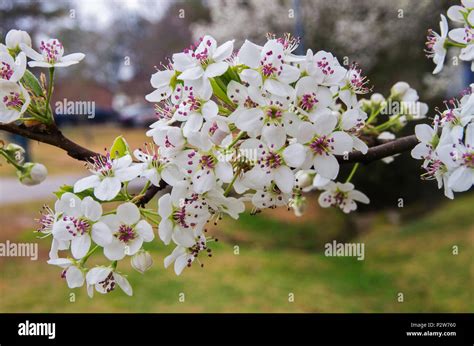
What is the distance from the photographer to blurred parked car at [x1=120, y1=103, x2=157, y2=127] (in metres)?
4.78

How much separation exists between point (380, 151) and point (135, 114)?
4.49 metres

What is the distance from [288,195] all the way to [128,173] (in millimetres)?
191

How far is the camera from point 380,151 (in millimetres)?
777

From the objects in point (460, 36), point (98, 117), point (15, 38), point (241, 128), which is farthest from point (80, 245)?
point (98, 117)

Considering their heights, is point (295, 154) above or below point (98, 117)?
below

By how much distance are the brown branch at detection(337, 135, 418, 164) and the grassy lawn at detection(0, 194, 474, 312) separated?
11.0 feet

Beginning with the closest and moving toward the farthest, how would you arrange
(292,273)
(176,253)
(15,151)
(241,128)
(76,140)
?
(241,128), (176,253), (15,151), (76,140), (292,273)

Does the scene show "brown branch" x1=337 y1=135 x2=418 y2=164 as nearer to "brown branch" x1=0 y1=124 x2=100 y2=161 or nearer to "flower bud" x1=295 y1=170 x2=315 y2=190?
"flower bud" x1=295 y1=170 x2=315 y2=190

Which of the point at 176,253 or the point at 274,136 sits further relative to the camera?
the point at 176,253

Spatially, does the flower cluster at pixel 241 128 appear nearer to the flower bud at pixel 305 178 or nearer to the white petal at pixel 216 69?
the white petal at pixel 216 69

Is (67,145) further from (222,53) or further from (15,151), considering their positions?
(222,53)

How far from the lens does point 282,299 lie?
429 cm

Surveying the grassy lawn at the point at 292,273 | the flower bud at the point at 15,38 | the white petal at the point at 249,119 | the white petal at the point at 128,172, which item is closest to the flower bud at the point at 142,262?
the white petal at the point at 128,172
